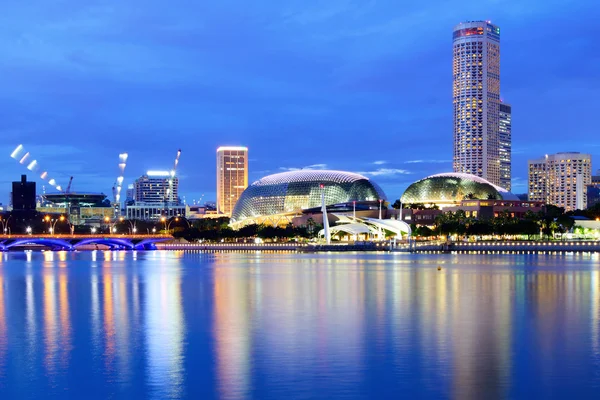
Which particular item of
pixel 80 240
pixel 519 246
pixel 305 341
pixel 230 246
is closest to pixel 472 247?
pixel 519 246

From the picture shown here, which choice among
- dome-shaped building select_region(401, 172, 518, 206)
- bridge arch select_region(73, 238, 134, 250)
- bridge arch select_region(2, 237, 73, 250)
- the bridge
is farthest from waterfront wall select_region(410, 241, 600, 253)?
bridge arch select_region(2, 237, 73, 250)

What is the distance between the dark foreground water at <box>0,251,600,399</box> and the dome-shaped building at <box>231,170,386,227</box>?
12001cm

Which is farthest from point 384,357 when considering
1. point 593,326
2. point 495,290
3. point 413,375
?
point 495,290

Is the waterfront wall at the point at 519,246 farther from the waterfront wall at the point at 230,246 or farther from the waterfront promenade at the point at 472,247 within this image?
the waterfront wall at the point at 230,246

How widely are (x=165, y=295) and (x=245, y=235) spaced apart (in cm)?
11343

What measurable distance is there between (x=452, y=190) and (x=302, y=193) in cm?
3145

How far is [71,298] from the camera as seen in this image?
4462 centimetres

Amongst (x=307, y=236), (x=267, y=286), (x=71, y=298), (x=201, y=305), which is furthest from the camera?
(x=307, y=236)

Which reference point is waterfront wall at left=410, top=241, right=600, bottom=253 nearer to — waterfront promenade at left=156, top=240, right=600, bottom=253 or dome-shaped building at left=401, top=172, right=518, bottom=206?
waterfront promenade at left=156, top=240, right=600, bottom=253

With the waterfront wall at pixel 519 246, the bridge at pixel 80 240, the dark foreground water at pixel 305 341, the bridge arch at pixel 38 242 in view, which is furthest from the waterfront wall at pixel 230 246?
the dark foreground water at pixel 305 341

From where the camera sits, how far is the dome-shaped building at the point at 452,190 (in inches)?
6501

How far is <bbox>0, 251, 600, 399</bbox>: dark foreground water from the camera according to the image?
19797 millimetres

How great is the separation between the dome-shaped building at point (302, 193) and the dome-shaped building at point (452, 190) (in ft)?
30.4

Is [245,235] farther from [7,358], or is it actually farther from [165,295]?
[7,358]
